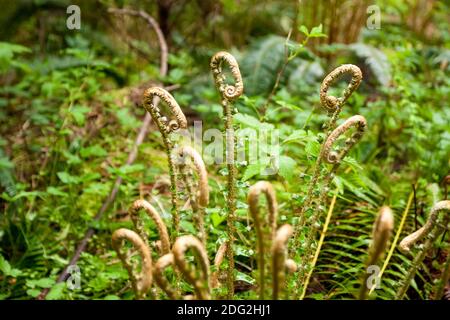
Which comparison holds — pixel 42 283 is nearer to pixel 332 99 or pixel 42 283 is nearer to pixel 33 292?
pixel 33 292

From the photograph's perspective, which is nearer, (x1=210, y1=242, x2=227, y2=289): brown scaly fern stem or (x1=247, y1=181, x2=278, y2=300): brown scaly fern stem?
(x1=247, y1=181, x2=278, y2=300): brown scaly fern stem

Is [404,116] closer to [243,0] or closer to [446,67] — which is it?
[446,67]

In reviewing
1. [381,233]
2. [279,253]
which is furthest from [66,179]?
[381,233]

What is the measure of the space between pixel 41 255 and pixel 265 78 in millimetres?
1830

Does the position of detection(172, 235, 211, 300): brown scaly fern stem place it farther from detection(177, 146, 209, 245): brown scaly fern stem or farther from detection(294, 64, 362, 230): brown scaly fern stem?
detection(294, 64, 362, 230): brown scaly fern stem

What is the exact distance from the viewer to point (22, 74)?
3.58 m

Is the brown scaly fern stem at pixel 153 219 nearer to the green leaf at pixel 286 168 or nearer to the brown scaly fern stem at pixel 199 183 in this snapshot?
the brown scaly fern stem at pixel 199 183

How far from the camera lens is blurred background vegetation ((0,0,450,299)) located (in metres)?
1.63

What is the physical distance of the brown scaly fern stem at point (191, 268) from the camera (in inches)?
→ 30.6

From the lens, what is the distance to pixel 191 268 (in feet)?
2.73

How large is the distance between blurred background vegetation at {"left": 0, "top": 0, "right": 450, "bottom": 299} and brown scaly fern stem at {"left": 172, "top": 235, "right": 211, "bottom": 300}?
0.84 ft

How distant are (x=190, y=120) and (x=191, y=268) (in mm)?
2168

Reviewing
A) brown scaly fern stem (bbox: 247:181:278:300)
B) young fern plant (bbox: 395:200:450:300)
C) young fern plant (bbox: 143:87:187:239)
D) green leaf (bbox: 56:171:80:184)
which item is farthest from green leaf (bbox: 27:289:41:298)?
young fern plant (bbox: 395:200:450:300)

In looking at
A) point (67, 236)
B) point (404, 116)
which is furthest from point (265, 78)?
point (67, 236)
